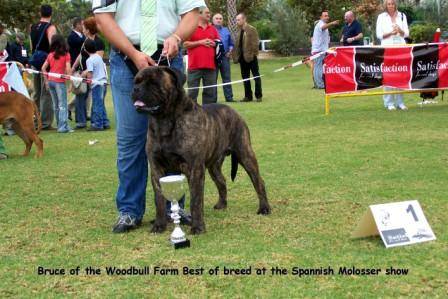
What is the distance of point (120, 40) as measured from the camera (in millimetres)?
4715

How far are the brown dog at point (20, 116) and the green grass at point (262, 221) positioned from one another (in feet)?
0.98

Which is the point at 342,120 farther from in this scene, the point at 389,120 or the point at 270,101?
the point at 270,101

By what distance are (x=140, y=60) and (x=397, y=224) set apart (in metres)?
2.24

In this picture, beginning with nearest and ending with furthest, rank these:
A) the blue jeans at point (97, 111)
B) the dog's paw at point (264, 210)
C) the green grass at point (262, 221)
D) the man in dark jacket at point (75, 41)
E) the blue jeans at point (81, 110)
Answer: the green grass at point (262, 221), the dog's paw at point (264, 210), the blue jeans at point (97, 111), the blue jeans at point (81, 110), the man in dark jacket at point (75, 41)

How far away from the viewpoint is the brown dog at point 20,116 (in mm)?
9312

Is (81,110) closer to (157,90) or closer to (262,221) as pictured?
(262,221)

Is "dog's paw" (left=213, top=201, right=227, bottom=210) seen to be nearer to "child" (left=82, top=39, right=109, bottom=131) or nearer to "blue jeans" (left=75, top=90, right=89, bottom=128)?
"child" (left=82, top=39, right=109, bottom=131)

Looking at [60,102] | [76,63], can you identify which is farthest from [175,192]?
[76,63]

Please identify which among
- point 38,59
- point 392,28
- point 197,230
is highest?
point 392,28

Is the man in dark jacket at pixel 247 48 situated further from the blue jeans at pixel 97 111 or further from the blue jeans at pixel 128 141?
the blue jeans at pixel 128 141

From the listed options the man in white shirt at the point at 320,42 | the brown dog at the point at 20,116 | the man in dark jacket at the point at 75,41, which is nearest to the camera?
the brown dog at the point at 20,116

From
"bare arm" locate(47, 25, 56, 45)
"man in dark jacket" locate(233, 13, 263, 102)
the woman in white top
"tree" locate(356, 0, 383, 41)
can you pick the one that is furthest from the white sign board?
"tree" locate(356, 0, 383, 41)

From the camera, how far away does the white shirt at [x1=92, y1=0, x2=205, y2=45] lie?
485 cm

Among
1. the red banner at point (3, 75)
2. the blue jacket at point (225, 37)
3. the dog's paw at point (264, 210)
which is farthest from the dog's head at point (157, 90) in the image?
the blue jacket at point (225, 37)
